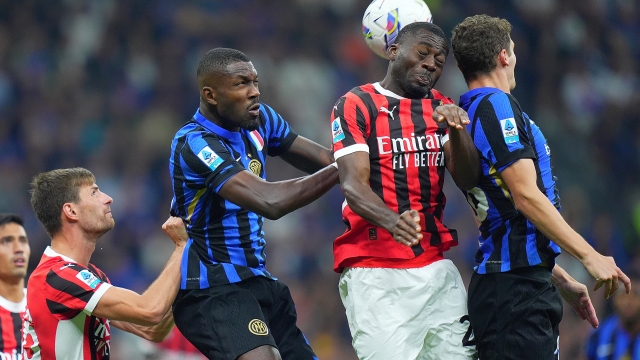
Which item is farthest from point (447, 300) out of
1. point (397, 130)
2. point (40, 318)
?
point (40, 318)

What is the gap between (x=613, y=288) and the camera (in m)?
3.98

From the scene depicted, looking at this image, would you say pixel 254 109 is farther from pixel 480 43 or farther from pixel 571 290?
pixel 571 290

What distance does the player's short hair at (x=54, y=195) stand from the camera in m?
4.88

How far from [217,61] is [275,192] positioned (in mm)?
878

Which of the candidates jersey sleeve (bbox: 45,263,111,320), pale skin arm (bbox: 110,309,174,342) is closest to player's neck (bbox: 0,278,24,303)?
pale skin arm (bbox: 110,309,174,342)

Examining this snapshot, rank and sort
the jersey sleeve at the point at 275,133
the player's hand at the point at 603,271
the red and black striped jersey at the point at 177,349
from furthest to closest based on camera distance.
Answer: the red and black striped jersey at the point at 177,349 → the jersey sleeve at the point at 275,133 → the player's hand at the point at 603,271

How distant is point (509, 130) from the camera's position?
13.8 feet

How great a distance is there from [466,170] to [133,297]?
6.04 feet

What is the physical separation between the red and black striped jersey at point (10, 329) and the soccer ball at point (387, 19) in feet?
10.4

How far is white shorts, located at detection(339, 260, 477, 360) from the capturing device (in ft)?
14.0

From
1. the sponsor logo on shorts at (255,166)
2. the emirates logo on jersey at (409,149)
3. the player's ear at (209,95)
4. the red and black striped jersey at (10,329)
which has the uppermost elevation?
the player's ear at (209,95)

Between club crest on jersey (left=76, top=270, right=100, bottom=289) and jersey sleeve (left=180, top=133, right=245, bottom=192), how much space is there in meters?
0.71

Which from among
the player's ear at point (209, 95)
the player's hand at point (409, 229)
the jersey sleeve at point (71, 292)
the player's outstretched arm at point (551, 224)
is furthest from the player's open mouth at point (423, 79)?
the jersey sleeve at point (71, 292)

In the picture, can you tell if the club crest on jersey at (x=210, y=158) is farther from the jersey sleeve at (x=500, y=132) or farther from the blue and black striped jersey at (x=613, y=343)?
the blue and black striped jersey at (x=613, y=343)
